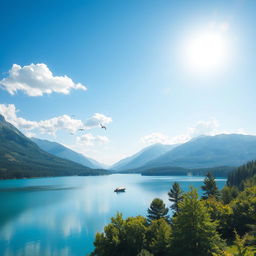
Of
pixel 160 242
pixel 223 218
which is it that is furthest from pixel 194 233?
pixel 223 218

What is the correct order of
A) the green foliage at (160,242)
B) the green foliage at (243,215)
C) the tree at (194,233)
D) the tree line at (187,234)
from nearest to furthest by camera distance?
the tree at (194,233), the tree line at (187,234), the green foliage at (160,242), the green foliage at (243,215)

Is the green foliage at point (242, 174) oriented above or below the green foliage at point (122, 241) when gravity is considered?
above

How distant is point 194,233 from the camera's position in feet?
95.1

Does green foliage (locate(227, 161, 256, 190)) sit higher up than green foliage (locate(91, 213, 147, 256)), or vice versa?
green foliage (locate(227, 161, 256, 190))

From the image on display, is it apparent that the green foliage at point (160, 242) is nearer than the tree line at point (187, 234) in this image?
No

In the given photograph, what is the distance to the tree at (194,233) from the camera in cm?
2889

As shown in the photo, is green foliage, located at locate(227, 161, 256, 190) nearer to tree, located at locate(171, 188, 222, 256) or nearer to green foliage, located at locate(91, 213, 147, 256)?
green foliage, located at locate(91, 213, 147, 256)

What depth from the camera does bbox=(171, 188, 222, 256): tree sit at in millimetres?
28891

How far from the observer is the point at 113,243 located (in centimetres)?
3609

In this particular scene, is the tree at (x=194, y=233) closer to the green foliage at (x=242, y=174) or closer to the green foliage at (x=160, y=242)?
the green foliage at (x=160, y=242)

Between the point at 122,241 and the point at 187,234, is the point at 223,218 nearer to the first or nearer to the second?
the point at 187,234

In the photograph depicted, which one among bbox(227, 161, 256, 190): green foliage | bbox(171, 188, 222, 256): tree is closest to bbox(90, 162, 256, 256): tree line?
bbox(171, 188, 222, 256): tree

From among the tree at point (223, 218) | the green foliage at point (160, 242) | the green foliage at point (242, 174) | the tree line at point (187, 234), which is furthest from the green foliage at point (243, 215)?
the green foliage at point (242, 174)

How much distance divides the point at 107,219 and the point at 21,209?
4546cm
